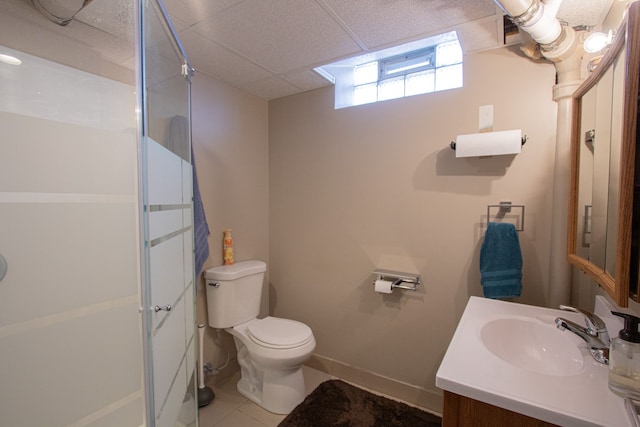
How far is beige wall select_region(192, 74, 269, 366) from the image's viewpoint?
2051mm

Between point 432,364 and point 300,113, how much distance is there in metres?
2.05

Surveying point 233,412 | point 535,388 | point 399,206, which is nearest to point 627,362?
point 535,388

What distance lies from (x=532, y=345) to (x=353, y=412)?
1190mm

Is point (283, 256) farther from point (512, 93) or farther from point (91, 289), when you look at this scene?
point (512, 93)

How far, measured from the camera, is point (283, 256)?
2.53 m

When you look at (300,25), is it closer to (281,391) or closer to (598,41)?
(598,41)

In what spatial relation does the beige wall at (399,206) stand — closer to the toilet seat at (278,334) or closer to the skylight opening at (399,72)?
the skylight opening at (399,72)

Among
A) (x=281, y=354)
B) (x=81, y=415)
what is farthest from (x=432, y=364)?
(x=81, y=415)

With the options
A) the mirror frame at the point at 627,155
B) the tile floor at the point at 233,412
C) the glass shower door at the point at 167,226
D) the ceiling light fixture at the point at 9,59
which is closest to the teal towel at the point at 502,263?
the mirror frame at the point at 627,155

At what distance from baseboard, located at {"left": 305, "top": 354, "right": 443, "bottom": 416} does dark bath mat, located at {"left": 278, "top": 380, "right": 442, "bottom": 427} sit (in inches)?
2.4

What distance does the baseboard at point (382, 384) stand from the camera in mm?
1895

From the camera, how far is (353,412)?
6.12ft

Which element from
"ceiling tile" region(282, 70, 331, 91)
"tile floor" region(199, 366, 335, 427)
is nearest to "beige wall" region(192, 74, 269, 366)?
"tile floor" region(199, 366, 335, 427)

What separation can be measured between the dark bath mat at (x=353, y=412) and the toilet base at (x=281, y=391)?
55mm
